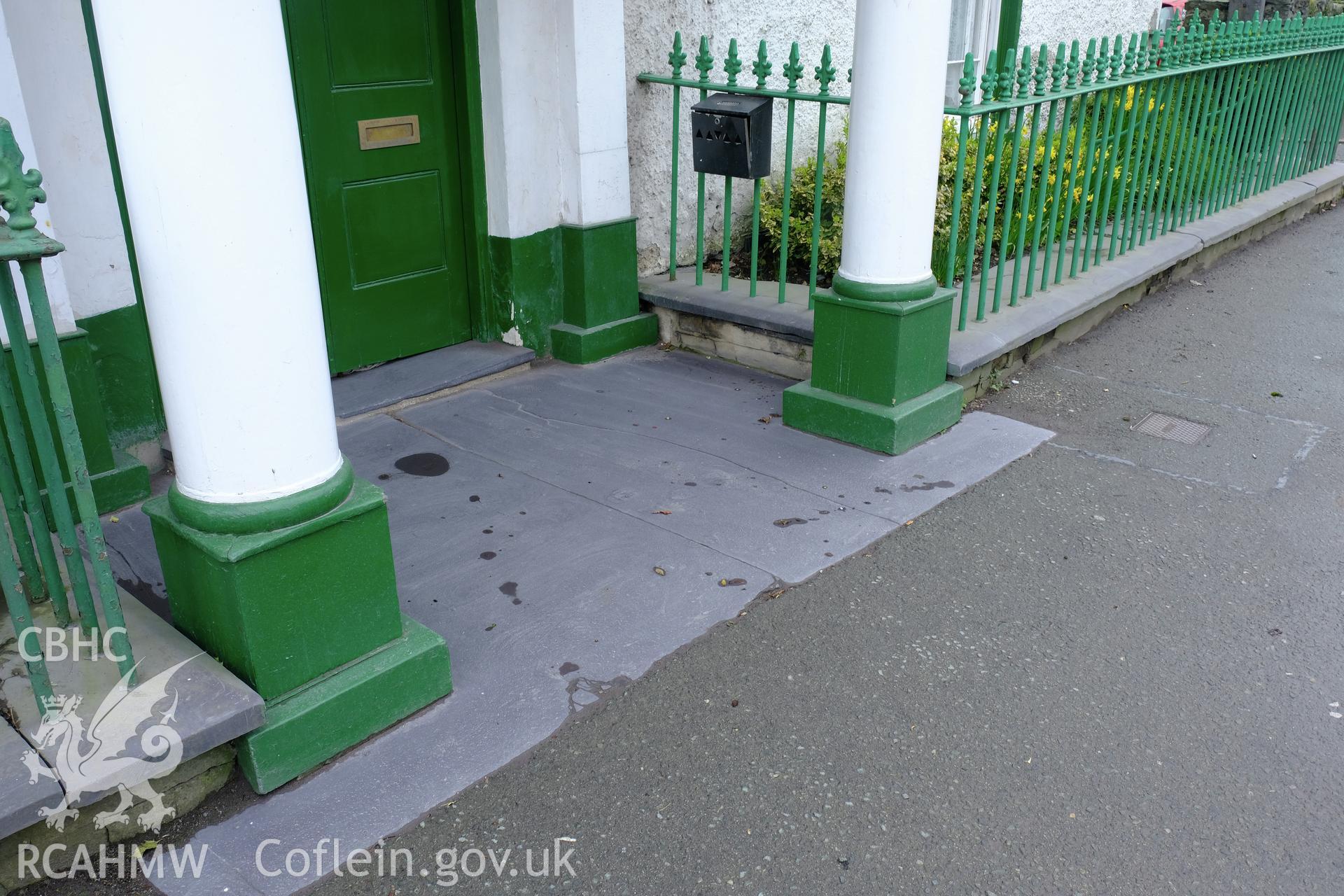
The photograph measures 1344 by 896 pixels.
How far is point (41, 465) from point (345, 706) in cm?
89

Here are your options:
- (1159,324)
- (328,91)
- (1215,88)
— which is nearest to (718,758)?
(328,91)

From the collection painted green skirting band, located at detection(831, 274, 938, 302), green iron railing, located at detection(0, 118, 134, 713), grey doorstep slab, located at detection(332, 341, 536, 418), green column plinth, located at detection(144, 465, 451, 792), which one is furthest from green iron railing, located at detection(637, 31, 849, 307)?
green iron railing, located at detection(0, 118, 134, 713)

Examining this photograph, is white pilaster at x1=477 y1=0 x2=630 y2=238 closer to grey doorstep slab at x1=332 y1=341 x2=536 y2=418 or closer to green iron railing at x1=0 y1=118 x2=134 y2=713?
grey doorstep slab at x1=332 y1=341 x2=536 y2=418

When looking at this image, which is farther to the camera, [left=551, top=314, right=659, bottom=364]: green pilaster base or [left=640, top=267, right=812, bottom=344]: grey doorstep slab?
[left=551, top=314, right=659, bottom=364]: green pilaster base

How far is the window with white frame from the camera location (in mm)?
8445

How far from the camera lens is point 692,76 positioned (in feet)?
19.9

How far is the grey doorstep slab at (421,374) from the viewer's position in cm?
475

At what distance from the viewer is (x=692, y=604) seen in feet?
11.0

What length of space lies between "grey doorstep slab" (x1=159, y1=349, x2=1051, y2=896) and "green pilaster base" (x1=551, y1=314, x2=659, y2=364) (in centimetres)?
8

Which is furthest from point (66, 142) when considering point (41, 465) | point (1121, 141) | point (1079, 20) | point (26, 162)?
point (1079, 20)

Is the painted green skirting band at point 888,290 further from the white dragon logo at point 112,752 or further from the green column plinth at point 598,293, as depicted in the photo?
the white dragon logo at point 112,752

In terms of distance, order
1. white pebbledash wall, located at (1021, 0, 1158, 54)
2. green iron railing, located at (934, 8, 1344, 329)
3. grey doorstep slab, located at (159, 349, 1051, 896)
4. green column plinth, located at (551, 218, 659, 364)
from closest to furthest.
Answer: grey doorstep slab, located at (159, 349, 1051, 896), green iron railing, located at (934, 8, 1344, 329), green column plinth, located at (551, 218, 659, 364), white pebbledash wall, located at (1021, 0, 1158, 54)

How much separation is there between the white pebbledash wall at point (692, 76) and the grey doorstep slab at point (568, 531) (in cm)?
100

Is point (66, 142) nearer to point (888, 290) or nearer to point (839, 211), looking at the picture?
point (888, 290)
